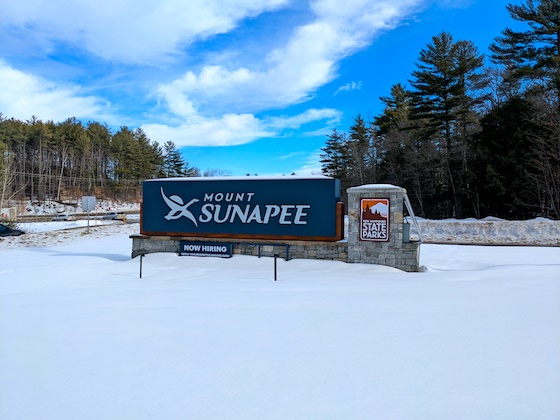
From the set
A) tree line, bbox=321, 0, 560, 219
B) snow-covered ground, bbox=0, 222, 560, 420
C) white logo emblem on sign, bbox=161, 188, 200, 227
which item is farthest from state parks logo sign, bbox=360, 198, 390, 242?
tree line, bbox=321, 0, 560, 219

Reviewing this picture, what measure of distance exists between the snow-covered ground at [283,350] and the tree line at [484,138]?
65.6 feet

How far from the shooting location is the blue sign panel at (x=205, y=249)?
13.1 m

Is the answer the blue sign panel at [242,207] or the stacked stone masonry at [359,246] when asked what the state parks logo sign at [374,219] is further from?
the blue sign panel at [242,207]

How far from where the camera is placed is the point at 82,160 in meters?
72.5

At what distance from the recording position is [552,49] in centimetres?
2734

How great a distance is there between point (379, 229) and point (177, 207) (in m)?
7.71

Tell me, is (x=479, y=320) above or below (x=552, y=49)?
below

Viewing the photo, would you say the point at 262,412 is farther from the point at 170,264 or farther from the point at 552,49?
the point at 552,49

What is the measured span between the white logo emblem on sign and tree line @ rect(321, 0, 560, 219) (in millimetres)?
22873

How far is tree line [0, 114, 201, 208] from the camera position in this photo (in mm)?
66938

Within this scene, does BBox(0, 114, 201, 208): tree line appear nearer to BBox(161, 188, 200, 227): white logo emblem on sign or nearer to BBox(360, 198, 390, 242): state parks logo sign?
BBox(161, 188, 200, 227): white logo emblem on sign

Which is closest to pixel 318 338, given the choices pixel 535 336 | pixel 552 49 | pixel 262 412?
pixel 262 412

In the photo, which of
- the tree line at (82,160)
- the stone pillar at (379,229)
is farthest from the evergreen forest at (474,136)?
the stone pillar at (379,229)

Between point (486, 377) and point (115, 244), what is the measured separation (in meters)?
20.7
